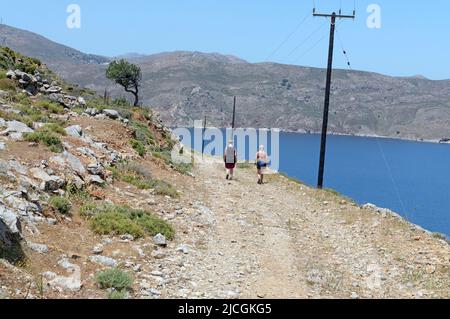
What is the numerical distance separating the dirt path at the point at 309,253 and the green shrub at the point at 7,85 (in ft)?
43.0

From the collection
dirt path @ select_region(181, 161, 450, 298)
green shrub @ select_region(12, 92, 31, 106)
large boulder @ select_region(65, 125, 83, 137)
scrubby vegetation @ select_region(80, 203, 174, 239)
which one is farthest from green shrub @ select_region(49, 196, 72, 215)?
green shrub @ select_region(12, 92, 31, 106)

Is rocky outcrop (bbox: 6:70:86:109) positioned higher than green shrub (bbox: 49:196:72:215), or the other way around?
rocky outcrop (bbox: 6:70:86:109)

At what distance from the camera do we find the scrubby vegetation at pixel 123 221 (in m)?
11.5

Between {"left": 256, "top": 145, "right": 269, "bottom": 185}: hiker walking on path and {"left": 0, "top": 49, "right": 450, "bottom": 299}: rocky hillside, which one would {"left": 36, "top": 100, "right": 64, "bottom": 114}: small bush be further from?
{"left": 256, "top": 145, "right": 269, "bottom": 185}: hiker walking on path

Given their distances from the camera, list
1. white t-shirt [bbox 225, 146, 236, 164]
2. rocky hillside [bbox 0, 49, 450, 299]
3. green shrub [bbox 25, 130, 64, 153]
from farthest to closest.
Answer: white t-shirt [bbox 225, 146, 236, 164] < green shrub [bbox 25, 130, 64, 153] < rocky hillside [bbox 0, 49, 450, 299]

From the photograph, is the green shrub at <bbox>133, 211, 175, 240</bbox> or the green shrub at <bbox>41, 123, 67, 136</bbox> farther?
the green shrub at <bbox>41, 123, 67, 136</bbox>

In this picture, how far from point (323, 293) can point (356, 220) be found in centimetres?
725

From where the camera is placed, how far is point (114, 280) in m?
8.60

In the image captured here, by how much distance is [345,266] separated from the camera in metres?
11.7

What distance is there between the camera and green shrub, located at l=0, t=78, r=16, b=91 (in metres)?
25.0

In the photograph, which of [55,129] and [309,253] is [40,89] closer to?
[55,129]

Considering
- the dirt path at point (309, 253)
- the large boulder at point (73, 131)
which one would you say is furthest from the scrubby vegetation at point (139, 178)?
the large boulder at point (73, 131)

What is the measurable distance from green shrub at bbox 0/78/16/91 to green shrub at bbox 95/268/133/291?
63.5 feet

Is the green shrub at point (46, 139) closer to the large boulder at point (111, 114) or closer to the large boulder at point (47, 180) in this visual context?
the large boulder at point (47, 180)
